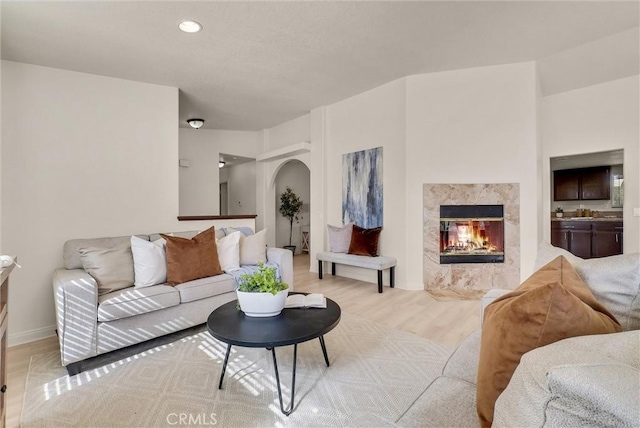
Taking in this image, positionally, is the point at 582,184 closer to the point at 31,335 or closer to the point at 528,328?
the point at 528,328

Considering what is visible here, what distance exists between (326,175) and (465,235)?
231cm

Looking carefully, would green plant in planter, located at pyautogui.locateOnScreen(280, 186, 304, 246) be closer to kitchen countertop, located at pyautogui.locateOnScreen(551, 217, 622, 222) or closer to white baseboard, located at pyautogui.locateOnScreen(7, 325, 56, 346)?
white baseboard, located at pyautogui.locateOnScreen(7, 325, 56, 346)

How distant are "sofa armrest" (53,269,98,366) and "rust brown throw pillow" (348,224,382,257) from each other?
10.2ft

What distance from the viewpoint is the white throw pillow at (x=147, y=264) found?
2555 mm

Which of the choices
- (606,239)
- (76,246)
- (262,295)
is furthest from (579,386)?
(606,239)

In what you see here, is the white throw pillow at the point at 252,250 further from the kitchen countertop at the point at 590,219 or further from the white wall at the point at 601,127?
the kitchen countertop at the point at 590,219

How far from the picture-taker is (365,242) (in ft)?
14.2

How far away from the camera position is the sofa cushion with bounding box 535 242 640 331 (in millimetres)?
1021

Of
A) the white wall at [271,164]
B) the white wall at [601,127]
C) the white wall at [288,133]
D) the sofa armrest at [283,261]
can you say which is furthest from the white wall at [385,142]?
the white wall at [601,127]

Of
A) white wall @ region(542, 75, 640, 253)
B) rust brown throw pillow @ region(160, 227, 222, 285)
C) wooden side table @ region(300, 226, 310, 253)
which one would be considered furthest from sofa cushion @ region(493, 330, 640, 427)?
wooden side table @ region(300, 226, 310, 253)

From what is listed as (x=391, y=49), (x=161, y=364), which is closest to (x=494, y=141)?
(x=391, y=49)

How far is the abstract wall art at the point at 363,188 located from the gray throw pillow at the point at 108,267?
305 cm

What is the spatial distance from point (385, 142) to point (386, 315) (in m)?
2.40

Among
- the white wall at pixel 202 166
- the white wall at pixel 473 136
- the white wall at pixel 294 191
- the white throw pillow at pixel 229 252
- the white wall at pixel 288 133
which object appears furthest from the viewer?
the white wall at pixel 294 191
